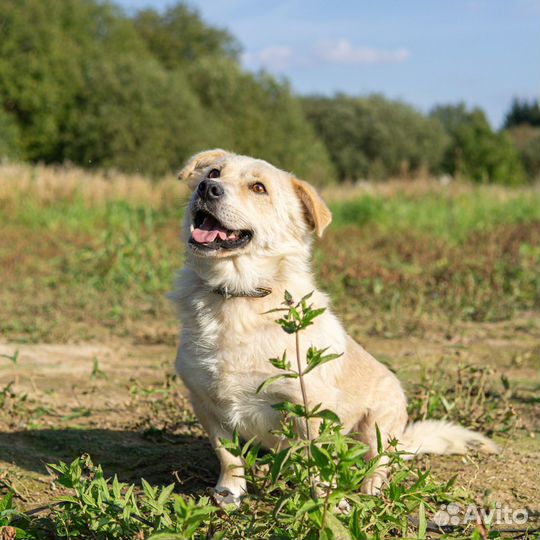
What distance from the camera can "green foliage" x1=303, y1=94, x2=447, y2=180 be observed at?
57.6 metres

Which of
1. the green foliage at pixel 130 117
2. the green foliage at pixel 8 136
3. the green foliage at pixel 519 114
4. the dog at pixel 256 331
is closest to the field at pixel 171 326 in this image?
the dog at pixel 256 331

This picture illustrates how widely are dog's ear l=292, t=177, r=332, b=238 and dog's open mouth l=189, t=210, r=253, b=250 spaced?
13.3 inches

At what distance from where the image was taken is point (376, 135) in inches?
2276

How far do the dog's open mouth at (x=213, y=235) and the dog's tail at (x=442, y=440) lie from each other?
127 centimetres

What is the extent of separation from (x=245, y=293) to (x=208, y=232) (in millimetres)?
387

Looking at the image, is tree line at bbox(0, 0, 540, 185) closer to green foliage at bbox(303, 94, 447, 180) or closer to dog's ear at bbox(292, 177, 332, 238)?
green foliage at bbox(303, 94, 447, 180)

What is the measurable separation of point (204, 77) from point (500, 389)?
4046 cm

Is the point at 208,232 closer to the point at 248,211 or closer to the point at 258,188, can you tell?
the point at 248,211

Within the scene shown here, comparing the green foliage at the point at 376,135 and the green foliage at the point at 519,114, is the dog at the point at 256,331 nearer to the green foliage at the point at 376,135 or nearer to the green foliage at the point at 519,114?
the green foliage at the point at 376,135

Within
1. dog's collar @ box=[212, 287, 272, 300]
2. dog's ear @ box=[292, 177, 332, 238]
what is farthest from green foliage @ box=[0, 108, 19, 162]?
dog's collar @ box=[212, 287, 272, 300]

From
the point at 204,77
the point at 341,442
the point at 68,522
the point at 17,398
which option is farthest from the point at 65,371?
the point at 204,77

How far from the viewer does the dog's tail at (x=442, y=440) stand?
3654mm

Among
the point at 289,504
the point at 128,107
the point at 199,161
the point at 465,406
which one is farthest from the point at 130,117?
the point at 289,504

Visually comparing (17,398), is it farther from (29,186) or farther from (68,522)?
(29,186)
